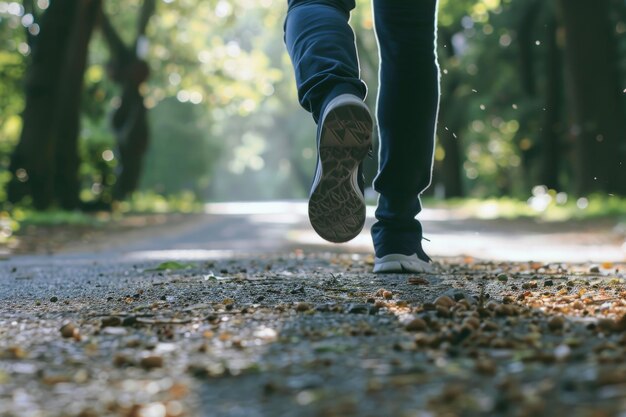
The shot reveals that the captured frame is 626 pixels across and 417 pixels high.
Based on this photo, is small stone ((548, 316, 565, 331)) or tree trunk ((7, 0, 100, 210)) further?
tree trunk ((7, 0, 100, 210))

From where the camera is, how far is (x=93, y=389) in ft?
5.09

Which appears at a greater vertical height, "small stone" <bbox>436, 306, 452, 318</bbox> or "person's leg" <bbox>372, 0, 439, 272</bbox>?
"person's leg" <bbox>372, 0, 439, 272</bbox>

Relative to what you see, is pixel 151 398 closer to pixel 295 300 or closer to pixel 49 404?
pixel 49 404

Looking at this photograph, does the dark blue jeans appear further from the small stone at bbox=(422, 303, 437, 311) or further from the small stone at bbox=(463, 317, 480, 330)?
the small stone at bbox=(463, 317, 480, 330)

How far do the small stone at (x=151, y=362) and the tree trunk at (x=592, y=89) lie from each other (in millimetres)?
16504

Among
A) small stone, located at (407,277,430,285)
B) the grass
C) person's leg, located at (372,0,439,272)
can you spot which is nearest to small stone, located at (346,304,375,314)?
small stone, located at (407,277,430,285)

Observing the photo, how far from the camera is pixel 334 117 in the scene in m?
2.97

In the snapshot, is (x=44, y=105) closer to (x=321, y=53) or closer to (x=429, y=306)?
(x=321, y=53)

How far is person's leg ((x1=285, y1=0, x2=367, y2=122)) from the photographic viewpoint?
314 centimetres

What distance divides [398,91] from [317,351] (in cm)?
202

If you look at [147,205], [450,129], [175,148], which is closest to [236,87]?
[147,205]

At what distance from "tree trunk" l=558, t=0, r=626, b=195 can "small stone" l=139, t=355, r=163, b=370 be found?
16.5 metres

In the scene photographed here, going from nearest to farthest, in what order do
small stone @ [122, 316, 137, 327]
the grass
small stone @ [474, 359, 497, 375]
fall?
small stone @ [474, 359, 497, 375]
small stone @ [122, 316, 137, 327]
the grass

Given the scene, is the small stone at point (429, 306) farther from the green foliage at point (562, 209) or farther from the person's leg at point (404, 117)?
the green foliage at point (562, 209)
